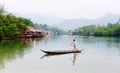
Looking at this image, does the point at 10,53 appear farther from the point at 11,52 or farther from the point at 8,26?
the point at 8,26

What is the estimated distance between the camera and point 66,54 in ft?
90.6

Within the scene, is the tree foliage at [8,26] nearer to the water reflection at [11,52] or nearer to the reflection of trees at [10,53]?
the water reflection at [11,52]

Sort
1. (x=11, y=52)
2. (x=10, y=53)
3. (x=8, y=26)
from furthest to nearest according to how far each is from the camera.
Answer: (x=8, y=26) < (x=11, y=52) < (x=10, y=53)

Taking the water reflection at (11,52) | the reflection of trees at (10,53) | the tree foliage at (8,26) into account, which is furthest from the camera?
the tree foliage at (8,26)

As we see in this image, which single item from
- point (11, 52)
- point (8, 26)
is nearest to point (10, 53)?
point (11, 52)

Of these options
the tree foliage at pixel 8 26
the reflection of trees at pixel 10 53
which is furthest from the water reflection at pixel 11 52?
the tree foliage at pixel 8 26

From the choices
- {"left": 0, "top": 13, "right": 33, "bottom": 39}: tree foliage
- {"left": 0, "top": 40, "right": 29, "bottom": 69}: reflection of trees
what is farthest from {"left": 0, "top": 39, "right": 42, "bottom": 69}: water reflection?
{"left": 0, "top": 13, "right": 33, "bottom": 39}: tree foliage

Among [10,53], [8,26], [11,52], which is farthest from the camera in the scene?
[8,26]

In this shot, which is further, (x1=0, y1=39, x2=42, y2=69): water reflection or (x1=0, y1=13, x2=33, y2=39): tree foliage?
(x1=0, y1=13, x2=33, y2=39): tree foliage

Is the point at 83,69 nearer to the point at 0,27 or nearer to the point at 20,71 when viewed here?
the point at 20,71

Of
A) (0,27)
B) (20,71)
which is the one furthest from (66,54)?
(0,27)

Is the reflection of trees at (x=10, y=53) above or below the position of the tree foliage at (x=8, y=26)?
below

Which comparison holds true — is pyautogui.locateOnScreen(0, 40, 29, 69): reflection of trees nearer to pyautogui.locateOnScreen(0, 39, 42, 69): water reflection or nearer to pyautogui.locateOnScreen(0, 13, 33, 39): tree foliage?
pyautogui.locateOnScreen(0, 39, 42, 69): water reflection

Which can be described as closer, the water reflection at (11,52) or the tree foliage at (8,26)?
the water reflection at (11,52)
